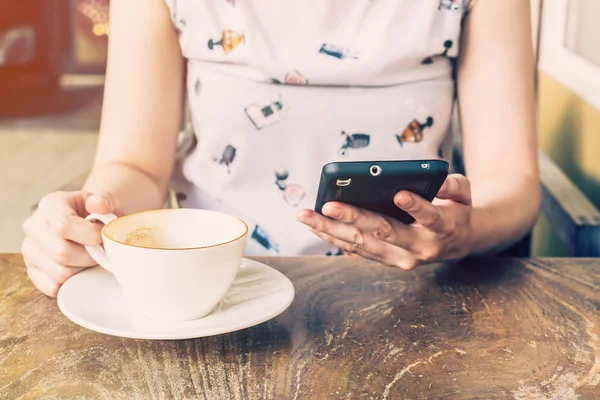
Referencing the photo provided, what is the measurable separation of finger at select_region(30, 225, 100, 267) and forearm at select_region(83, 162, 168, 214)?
137 mm

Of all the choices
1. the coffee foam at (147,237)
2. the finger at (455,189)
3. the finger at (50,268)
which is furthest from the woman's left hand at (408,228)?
the finger at (50,268)

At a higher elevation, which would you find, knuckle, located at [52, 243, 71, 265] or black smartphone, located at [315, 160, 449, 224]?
black smartphone, located at [315, 160, 449, 224]

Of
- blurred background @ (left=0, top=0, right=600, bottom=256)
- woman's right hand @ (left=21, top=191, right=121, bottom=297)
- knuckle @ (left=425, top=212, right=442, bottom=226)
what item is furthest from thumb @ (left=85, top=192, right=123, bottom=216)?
blurred background @ (left=0, top=0, right=600, bottom=256)

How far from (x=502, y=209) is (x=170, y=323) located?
1.57 feet

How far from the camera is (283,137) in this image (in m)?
1.08

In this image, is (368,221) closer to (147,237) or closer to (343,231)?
(343,231)

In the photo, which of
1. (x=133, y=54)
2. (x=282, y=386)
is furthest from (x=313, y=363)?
(x=133, y=54)

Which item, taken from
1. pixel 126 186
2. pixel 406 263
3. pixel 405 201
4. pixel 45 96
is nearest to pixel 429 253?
pixel 406 263

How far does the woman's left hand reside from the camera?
69 cm

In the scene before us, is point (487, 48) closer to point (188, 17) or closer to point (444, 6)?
point (444, 6)

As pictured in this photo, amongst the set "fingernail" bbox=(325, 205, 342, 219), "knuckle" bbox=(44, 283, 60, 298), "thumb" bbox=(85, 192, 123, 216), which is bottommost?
"knuckle" bbox=(44, 283, 60, 298)

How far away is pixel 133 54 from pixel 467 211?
21.3 inches

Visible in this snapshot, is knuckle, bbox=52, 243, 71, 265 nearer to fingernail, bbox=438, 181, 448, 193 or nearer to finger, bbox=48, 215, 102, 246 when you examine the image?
finger, bbox=48, 215, 102, 246

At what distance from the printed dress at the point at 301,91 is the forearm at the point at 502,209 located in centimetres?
15
